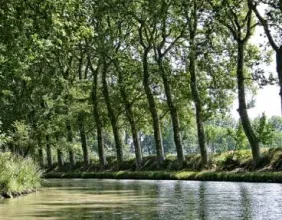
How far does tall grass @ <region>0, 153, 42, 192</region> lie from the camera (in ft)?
89.1

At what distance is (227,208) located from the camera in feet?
58.3

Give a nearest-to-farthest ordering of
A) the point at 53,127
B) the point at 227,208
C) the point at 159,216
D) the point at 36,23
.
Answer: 1. the point at 159,216
2. the point at 227,208
3. the point at 36,23
4. the point at 53,127

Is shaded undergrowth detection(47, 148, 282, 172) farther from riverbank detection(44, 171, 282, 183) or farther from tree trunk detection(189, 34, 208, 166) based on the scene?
riverbank detection(44, 171, 282, 183)

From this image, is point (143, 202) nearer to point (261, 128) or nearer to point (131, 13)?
point (131, 13)

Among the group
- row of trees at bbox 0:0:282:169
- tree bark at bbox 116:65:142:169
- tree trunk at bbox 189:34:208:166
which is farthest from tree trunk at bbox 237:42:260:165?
tree bark at bbox 116:65:142:169

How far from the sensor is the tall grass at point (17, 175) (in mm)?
27172

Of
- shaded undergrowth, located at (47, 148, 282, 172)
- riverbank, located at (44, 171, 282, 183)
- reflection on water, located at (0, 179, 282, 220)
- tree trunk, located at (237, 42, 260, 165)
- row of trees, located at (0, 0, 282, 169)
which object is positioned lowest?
reflection on water, located at (0, 179, 282, 220)

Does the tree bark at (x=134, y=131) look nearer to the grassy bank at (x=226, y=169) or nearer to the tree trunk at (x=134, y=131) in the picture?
the tree trunk at (x=134, y=131)

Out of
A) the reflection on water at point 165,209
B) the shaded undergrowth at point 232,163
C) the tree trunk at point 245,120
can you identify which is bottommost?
the reflection on water at point 165,209

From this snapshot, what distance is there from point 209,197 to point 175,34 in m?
33.3

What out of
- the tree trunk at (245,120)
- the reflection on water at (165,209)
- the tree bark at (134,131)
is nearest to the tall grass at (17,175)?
the reflection on water at (165,209)

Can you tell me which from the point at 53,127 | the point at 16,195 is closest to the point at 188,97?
the point at 53,127

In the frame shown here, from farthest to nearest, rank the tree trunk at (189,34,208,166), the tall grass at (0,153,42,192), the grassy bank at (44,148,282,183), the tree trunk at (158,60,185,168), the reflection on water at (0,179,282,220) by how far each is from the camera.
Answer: the tree trunk at (158,60,185,168)
the tree trunk at (189,34,208,166)
the grassy bank at (44,148,282,183)
the tall grass at (0,153,42,192)
the reflection on water at (0,179,282,220)

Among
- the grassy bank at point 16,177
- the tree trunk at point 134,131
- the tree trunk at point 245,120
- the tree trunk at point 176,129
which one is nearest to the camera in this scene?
the grassy bank at point 16,177
